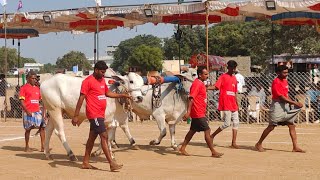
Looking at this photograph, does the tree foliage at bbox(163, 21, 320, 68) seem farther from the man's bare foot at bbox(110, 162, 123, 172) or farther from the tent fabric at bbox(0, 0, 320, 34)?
the man's bare foot at bbox(110, 162, 123, 172)

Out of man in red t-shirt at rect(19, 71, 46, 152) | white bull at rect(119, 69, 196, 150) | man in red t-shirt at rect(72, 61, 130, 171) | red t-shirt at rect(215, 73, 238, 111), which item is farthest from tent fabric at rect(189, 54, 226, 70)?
man in red t-shirt at rect(72, 61, 130, 171)

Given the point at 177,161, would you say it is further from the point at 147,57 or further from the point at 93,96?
the point at 147,57

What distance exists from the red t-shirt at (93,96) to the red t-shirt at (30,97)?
351cm

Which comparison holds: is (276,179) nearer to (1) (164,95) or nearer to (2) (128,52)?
(1) (164,95)

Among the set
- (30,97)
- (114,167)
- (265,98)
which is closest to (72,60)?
(265,98)

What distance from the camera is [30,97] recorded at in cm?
1304

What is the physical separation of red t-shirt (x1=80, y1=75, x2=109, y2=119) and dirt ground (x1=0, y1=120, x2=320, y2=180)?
38.3 inches

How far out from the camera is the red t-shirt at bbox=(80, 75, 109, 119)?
32.2 feet

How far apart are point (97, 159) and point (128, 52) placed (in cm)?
9480

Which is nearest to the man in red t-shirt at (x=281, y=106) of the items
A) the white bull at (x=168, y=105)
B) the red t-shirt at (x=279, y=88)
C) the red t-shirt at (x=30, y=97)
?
the red t-shirt at (x=279, y=88)

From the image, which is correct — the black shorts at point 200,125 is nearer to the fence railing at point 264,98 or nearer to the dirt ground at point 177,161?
the dirt ground at point 177,161

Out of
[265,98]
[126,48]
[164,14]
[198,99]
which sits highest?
[164,14]

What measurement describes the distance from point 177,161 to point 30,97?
387cm

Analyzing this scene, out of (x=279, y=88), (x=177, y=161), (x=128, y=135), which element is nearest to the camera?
(x=177, y=161)
